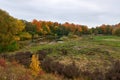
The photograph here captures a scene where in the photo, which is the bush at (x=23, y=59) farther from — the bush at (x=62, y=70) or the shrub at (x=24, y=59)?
the bush at (x=62, y=70)

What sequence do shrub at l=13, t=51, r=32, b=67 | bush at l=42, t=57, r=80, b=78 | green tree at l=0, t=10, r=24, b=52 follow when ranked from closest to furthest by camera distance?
bush at l=42, t=57, r=80, b=78
shrub at l=13, t=51, r=32, b=67
green tree at l=0, t=10, r=24, b=52

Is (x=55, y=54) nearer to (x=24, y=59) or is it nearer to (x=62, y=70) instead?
(x=24, y=59)

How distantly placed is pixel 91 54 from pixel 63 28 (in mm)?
87904

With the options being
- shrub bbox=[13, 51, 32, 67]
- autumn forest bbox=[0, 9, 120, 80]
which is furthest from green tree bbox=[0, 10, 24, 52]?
shrub bbox=[13, 51, 32, 67]

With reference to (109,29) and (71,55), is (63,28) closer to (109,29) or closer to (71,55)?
(109,29)

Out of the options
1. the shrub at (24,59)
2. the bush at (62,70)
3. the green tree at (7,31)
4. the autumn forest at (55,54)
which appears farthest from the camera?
the green tree at (7,31)

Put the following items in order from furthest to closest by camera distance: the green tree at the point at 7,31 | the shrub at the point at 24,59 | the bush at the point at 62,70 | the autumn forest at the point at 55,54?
the green tree at the point at 7,31 < the shrub at the point at 24,59 < the bush at the point at 62,70 < the autumn forest at the point at 55,54

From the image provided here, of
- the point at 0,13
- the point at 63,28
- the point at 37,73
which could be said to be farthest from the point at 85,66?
the point at 63,28

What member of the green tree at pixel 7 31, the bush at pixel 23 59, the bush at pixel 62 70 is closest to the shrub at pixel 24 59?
the bush at pixel 23 59

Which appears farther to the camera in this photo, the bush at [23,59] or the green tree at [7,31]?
the green tree at [7,31]

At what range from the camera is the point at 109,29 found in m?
142

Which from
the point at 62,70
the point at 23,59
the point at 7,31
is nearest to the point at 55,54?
the point at 23,59

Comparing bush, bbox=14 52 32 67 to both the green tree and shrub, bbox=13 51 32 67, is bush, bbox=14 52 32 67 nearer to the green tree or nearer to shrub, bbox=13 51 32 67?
shrub, bbox=13 51 32 67

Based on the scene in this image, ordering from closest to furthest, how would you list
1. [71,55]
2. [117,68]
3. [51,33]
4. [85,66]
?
[117,68] → [85,66] → [71,55] → [51,33]
